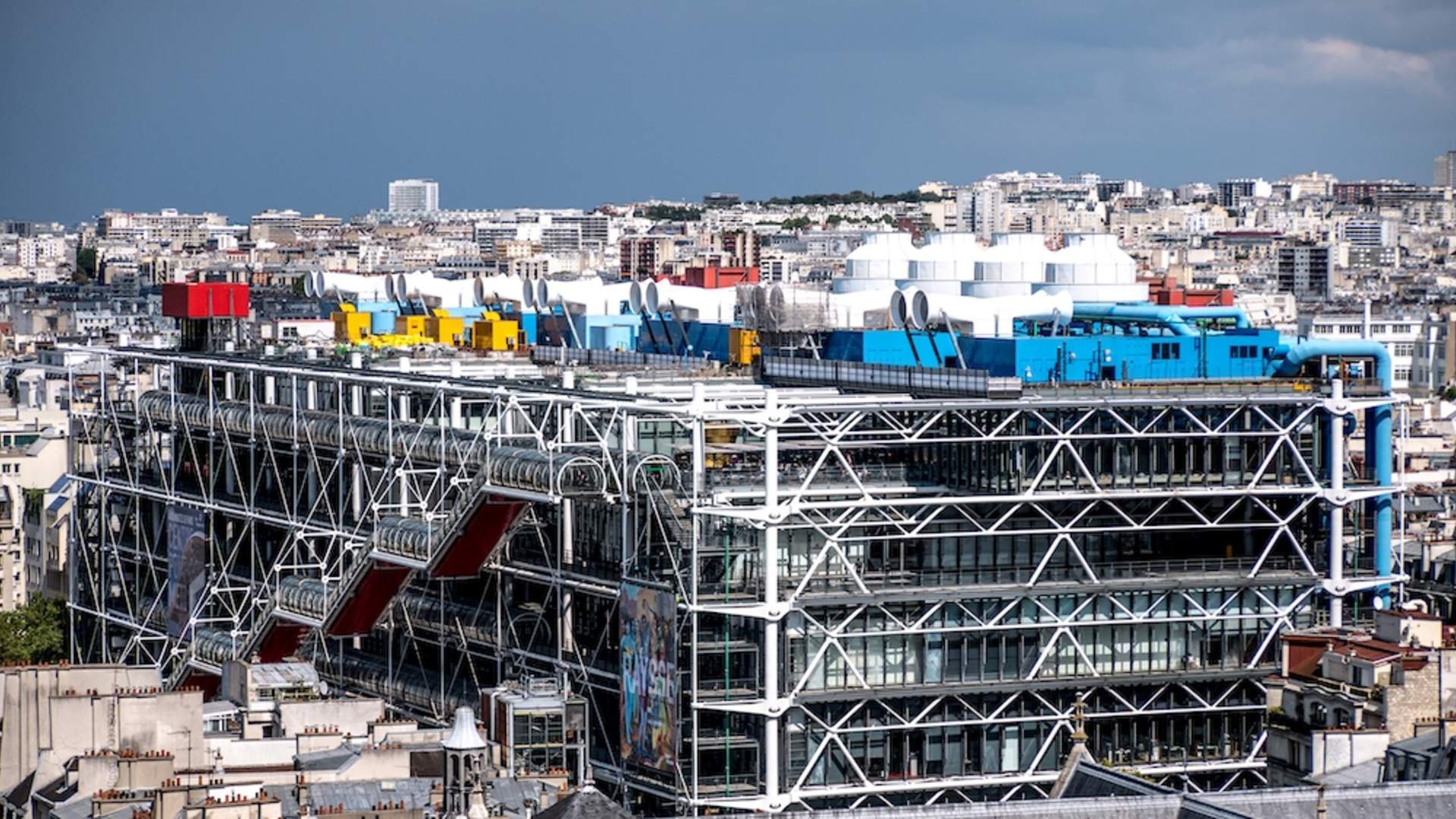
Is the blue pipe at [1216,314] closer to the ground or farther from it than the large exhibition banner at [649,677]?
farther from it

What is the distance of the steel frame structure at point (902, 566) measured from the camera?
76250 mm

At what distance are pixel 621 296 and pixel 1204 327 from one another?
4718 cm

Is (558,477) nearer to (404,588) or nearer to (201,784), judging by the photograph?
(404,588)

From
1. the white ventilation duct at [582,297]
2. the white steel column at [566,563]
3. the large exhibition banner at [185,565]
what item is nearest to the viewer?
the white steel column at [566,563]

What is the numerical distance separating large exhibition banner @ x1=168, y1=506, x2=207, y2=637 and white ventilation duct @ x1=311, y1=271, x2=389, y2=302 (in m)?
44.6

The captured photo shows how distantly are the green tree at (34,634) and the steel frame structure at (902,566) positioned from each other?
30669 mm

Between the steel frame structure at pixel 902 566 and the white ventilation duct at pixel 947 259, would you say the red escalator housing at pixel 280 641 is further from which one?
the white ventilation duct at pixel 947 259

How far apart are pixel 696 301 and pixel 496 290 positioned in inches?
802

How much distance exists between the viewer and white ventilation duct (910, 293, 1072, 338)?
91.8 meters

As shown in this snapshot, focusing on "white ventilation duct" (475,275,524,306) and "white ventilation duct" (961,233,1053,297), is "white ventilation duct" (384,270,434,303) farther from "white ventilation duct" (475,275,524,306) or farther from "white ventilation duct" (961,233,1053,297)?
"white ventilation duct" (961,233,1053,297)

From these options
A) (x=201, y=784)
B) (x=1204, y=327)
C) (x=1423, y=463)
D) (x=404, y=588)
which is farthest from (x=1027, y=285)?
(x=201, y=784)

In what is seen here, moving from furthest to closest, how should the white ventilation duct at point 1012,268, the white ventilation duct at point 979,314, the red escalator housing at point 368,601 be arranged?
the white ventilation duct at point 1012,268 < the white ventilation duct at point 979,314 < the red escalator housing at point 368,601

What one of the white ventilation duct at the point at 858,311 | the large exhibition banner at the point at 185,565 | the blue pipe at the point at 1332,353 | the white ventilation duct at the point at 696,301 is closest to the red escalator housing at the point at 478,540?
the white ventilation duct at the point at 858,311

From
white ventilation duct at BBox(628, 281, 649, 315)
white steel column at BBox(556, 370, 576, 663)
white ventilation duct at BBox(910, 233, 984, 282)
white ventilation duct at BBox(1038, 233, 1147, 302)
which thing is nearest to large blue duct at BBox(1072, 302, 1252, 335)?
white ventilation duct at BBox(1038, 233, 1147, 302)
